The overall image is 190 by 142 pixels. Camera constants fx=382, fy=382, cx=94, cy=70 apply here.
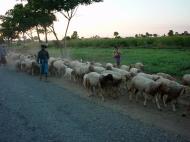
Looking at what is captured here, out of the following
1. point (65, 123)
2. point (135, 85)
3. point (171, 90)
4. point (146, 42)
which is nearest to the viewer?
point (65, 123)

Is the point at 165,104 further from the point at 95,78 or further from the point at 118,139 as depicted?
the point at 118,139

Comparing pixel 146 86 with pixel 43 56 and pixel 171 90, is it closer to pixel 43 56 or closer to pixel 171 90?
pixel 171 90

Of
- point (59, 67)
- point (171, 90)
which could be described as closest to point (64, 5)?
point (59, 67)

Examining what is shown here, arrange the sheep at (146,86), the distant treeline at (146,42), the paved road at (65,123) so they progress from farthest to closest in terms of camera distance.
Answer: the distant treeline at (146,42) < the sheep at (146,86) < the paved road at (65,123)

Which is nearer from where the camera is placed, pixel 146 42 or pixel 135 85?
pixel 135 85

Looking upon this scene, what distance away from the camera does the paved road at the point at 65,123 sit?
8.74 m

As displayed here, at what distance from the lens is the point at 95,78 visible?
1456cm

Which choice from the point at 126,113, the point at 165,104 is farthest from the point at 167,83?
the point at 126,113

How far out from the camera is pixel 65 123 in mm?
10031

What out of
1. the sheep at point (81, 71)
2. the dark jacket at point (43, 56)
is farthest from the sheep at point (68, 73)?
the dark jacket at point (43, 56)

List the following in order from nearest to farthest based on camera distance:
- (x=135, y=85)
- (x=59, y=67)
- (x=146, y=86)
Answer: (x=146, y=86) < (x=135, y=85) < (x=59, y=67)

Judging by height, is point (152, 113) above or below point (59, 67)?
below

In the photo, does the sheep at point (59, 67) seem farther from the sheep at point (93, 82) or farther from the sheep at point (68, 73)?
the sheep at point (93, 82)

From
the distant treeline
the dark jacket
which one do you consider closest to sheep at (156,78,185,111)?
the dark jacket
